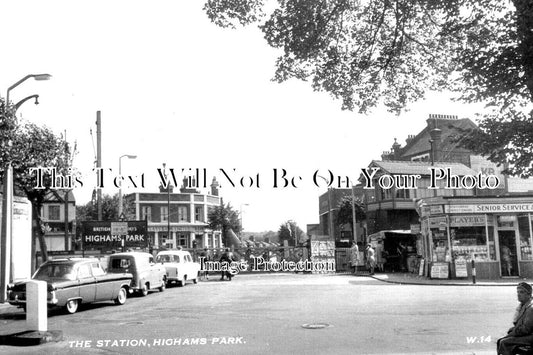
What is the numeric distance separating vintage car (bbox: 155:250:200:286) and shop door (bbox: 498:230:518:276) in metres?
14.2

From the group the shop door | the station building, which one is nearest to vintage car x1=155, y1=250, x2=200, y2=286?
the shop door

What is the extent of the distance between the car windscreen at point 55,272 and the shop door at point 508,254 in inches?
718

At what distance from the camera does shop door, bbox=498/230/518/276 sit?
24328mm

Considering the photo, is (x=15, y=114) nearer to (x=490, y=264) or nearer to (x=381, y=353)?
(x=381, y=353)

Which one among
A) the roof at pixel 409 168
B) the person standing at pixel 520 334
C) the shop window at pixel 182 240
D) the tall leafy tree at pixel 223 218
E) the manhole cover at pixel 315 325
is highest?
the roof at pixel 409 168

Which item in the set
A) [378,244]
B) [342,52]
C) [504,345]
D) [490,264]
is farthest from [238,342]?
[378,244]

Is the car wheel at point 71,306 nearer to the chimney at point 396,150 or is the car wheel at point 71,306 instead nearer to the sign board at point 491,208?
the sign board at point 491,208

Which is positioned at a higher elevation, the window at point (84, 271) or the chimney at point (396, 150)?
the chimney at point (396, 150)

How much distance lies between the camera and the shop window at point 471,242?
24500 mm

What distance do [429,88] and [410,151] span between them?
187 ft

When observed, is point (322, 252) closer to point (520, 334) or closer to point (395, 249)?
point (395, 249)

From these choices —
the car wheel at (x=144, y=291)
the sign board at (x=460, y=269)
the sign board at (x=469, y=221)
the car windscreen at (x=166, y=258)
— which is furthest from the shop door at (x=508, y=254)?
the car wheel at (x=144, y=291)

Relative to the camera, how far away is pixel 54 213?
2156 inches

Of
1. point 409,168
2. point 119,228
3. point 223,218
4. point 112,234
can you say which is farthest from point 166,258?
point 223,218
